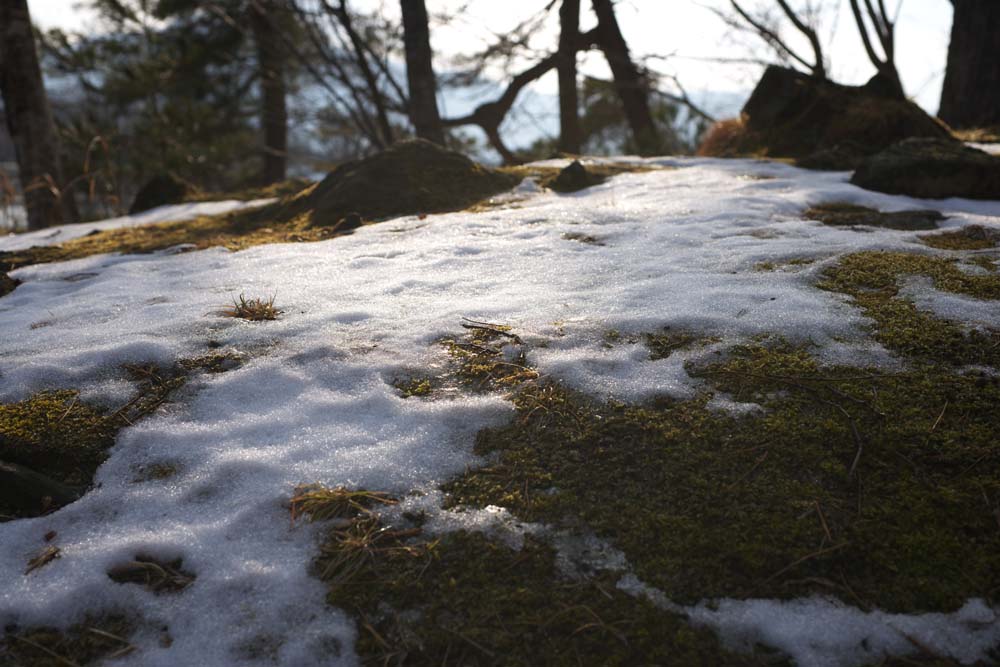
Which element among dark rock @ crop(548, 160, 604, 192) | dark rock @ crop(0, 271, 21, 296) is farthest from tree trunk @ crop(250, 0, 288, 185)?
dark rock @ crop(0, 271, 21, 296)

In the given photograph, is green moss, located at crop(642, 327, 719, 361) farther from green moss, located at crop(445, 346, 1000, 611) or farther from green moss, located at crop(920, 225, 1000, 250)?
green moss, located at crop(920, 225, 1000, 250)

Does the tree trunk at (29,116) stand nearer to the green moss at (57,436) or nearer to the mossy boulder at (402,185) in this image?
the mossy boulder at (402,185)

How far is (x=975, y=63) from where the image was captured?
351 inches

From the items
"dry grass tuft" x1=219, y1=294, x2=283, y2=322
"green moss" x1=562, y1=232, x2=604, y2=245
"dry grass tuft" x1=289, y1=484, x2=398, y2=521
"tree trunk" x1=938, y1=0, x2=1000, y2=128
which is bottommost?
"dry grass tuft" x1=289, y1=484, x2=398, y2=521

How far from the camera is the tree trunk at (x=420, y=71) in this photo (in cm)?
621

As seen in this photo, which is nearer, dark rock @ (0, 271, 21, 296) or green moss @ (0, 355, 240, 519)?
green moss @ (0, 355, 240, 519)

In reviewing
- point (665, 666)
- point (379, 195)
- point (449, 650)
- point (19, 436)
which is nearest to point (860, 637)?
point (665, 666)

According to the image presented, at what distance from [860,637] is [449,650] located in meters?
A: 0.74

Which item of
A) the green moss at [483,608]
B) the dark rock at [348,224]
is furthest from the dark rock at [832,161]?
the green moss at [483,608]

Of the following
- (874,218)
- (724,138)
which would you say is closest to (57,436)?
(874,218)

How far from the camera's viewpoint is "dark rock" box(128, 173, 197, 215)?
5980mm

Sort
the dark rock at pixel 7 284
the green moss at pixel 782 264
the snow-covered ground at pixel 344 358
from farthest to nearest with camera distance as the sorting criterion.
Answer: the dark rock at pixel 7 284, the green moss at pixel 782 264, the snow-covered ground at pixel 344 358

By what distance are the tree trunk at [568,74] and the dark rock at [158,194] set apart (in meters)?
5.75

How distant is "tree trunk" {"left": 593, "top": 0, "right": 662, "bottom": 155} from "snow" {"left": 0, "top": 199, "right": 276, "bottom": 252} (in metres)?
5.92
